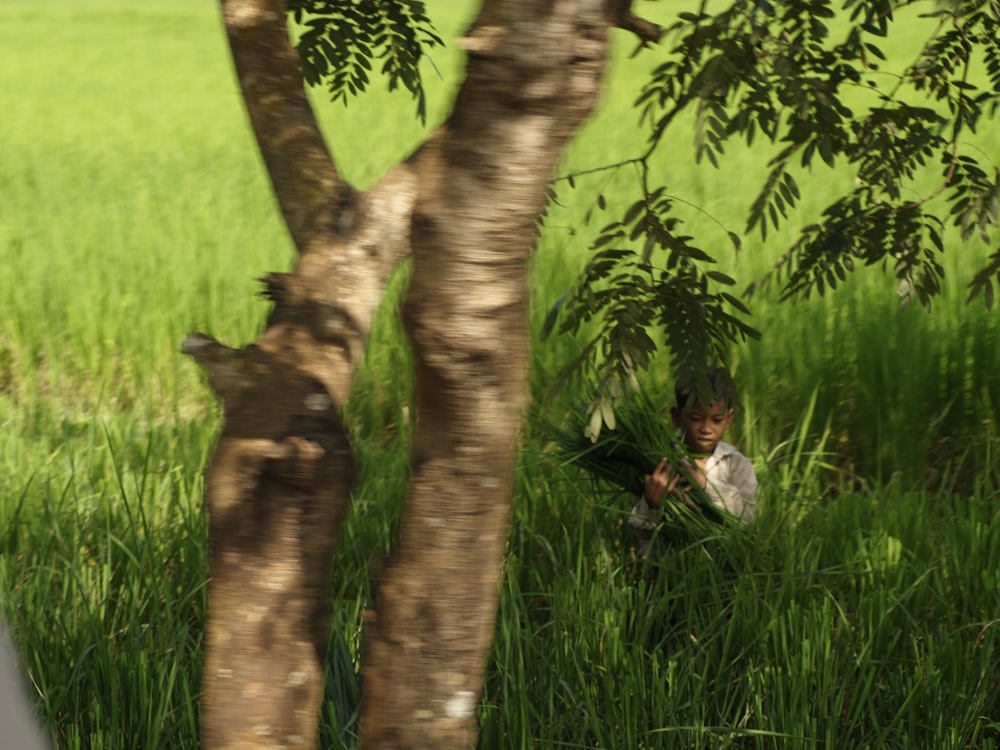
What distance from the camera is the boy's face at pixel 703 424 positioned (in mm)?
2662

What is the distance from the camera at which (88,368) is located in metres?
4.74

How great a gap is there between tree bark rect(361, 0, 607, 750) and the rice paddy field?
58 centimetres

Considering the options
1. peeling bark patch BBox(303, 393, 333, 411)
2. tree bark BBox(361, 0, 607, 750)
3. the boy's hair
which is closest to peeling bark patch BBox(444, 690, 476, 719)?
tree bark BBox(361, 0, 607, 750)

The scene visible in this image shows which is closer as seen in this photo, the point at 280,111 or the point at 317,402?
the point at 317,402

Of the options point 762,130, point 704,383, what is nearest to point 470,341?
point 704,383

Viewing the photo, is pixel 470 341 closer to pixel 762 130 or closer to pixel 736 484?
pixel 762 130

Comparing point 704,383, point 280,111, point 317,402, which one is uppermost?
point 280,111

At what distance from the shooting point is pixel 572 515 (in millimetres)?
2924

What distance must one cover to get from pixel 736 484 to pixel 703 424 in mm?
188

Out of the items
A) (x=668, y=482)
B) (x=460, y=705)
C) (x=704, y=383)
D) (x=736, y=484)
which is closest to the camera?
(x=460, y=705)

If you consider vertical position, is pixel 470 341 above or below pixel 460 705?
above

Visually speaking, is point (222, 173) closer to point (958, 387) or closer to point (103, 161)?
point (103, 161)

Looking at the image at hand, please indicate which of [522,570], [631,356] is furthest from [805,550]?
[631,356]

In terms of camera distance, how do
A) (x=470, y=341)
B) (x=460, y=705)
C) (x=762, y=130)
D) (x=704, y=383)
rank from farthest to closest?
(x=762, y=130) → (x=704, y=383) → (x=460, y=705) → (x=470, y=341)
